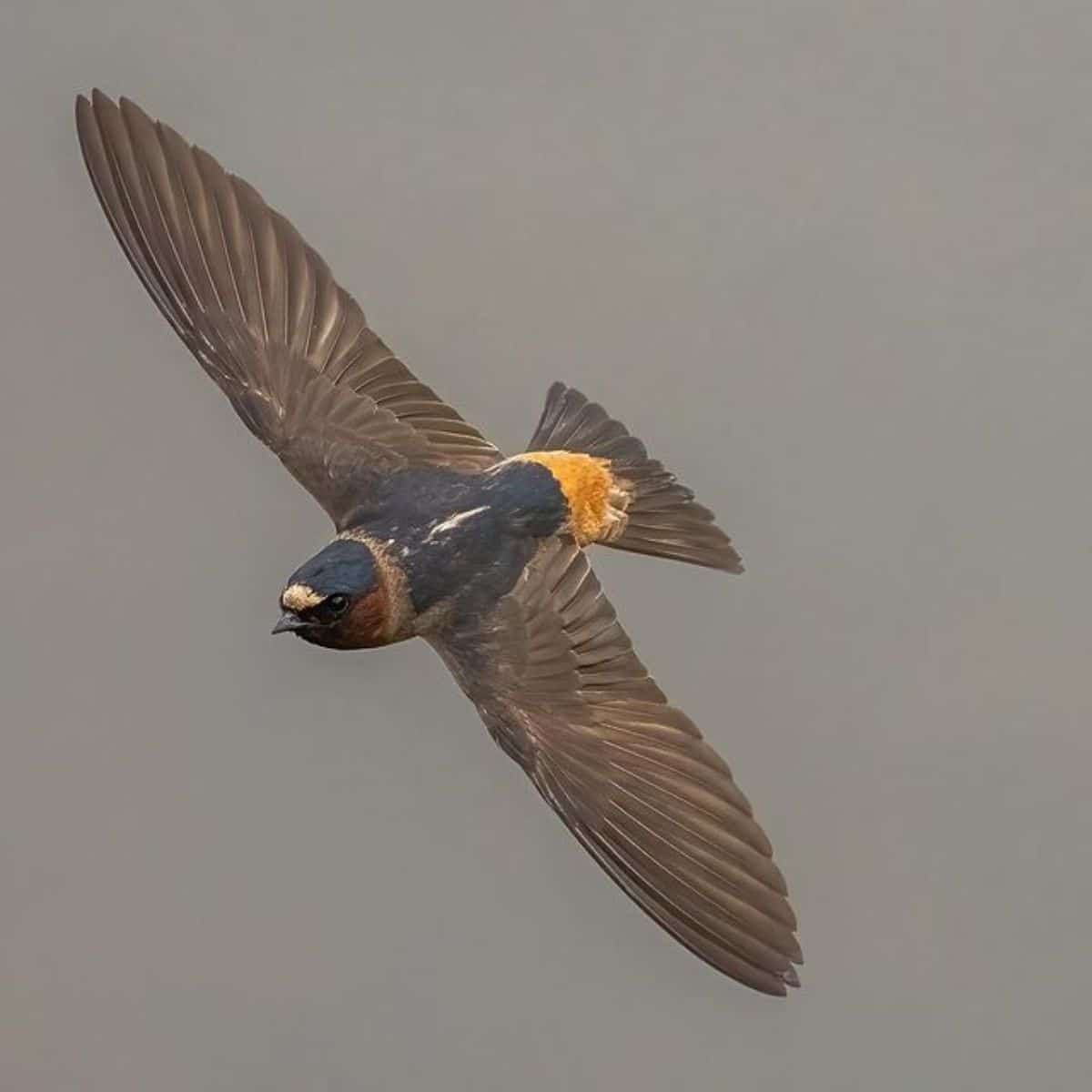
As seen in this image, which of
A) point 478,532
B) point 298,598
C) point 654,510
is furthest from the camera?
point 654,510

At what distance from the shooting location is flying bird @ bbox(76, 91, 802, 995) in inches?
92.3

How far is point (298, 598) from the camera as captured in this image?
238cm

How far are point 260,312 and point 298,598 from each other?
45cm

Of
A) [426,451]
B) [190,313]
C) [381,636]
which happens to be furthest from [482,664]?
[190,313]

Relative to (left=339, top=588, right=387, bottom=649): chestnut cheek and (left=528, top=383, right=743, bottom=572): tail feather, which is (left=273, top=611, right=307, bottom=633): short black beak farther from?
(left=528, top=383, right=743, bottom=572): tail feather

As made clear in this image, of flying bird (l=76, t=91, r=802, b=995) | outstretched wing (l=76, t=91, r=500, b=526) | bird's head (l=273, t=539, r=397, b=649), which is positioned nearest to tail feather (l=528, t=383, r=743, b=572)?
flying bird (l=76, t=91, r=802, b=995)

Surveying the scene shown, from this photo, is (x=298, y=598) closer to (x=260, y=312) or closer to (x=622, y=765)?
(x=622, y=765)

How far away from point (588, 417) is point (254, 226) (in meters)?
0.40

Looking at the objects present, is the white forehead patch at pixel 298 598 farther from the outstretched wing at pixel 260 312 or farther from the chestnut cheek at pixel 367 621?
the outstretched wing at pixel 260 312

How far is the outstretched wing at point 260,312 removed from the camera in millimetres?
2652

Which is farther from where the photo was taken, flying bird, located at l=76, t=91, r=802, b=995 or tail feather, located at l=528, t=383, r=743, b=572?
tail feather, located at l=528, t=383, r=743, b=572

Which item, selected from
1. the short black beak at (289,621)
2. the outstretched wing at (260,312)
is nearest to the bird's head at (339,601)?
the short black beak at (289,621)

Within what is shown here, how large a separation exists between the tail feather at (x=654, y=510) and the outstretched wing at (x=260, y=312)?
12 cm

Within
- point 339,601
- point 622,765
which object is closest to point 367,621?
point 339,601
